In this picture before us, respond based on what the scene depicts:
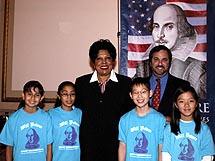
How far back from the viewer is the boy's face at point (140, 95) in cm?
218

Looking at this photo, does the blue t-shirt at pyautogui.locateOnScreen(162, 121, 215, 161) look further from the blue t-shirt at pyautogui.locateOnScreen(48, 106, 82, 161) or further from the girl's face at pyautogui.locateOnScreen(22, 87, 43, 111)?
the girl's face at pyautogui.locateOnScreen(22, 87, 43, 111)

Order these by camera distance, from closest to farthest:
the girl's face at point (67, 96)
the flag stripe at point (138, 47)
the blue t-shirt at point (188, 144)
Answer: the blue t-shirt at point (188, 144) → the girl's face at point (67, 96) → the flag stripe at point (138, 47)

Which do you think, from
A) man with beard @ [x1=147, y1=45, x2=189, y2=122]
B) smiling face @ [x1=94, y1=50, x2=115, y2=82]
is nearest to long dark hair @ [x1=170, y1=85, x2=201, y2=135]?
man with beard @ [x1=147, y1=45, x2=189, y2=122]

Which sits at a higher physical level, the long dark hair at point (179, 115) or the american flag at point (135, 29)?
the american flag at point (135, 29)

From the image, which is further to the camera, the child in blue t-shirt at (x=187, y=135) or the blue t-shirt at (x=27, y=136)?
the blue t-shirt at (x=27, y=136)

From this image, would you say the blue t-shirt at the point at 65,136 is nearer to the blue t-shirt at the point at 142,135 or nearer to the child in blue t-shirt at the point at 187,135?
the blue t-shirt at the point at 142,135

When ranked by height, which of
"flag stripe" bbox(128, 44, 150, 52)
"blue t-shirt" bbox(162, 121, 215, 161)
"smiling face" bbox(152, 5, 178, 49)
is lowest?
"blue t-shirt" bbox(162, 121, 215, 161)

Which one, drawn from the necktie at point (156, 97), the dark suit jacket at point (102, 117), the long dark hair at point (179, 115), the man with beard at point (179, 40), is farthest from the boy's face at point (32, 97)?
the man with beard at point (179, 40)

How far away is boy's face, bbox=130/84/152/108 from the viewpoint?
2184 millimetres

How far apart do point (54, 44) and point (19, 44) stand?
46 cm

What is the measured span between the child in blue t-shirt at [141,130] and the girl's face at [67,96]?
1.48ft

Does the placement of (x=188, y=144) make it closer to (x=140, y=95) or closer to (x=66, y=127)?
(x=140, y=95)

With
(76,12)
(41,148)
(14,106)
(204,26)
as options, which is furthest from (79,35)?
(41,148)

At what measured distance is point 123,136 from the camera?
7.25ft
